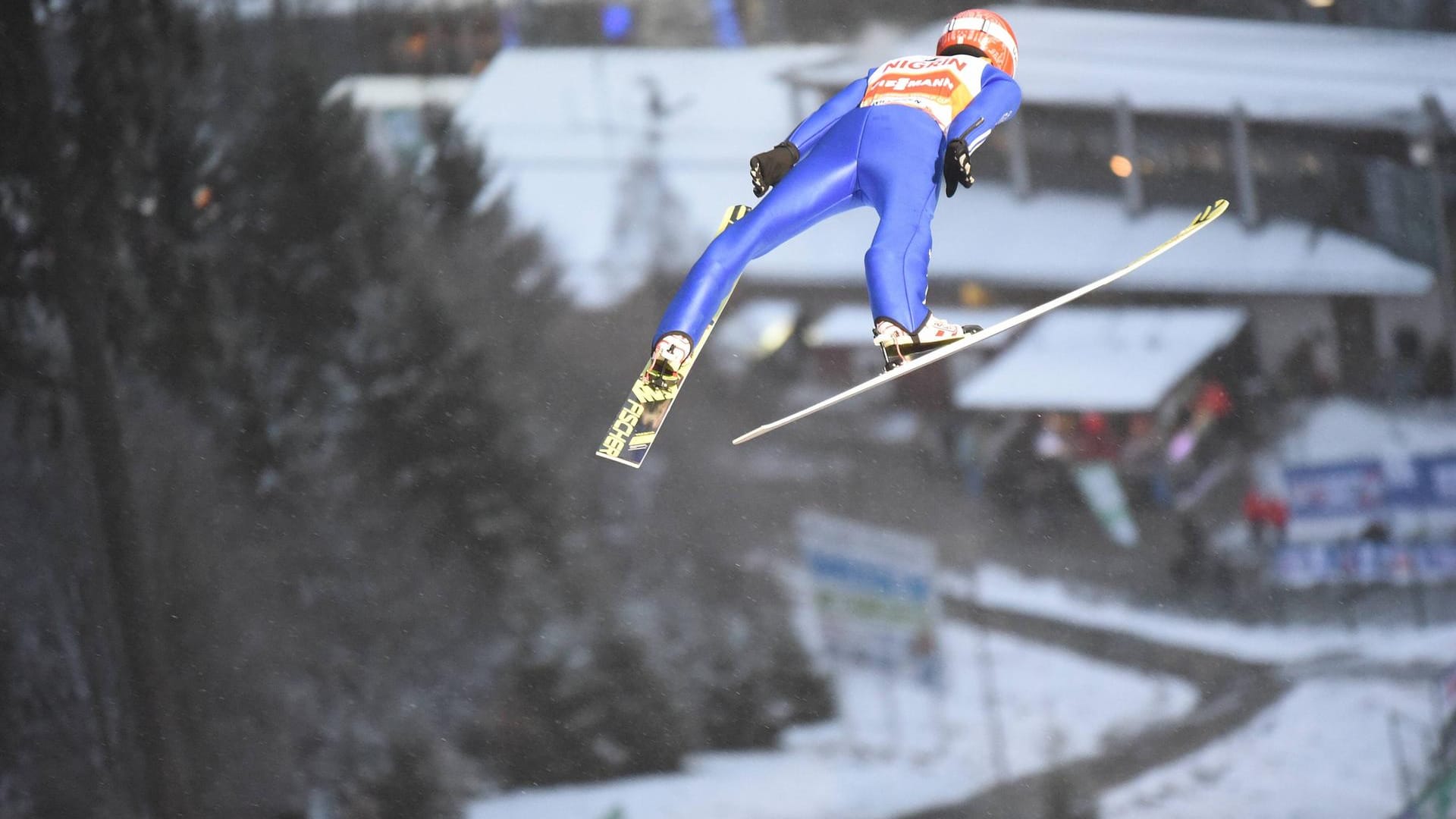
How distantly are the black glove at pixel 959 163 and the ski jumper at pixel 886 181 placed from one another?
5 cm

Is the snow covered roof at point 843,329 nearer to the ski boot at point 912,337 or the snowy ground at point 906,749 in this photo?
the snowy ground at point 906,749

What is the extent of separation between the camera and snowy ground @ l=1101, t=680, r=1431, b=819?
6.60 meters

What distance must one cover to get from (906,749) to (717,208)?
8.76 ft

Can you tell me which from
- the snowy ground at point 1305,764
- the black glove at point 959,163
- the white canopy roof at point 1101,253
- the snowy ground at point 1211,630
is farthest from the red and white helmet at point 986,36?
the snowy ground at point 1305,764

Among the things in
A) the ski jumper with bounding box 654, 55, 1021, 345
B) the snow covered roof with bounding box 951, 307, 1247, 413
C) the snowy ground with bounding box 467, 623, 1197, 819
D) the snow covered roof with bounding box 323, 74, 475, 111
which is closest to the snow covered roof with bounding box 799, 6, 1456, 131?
the snow covered roof with bounding box 951, 307, 1247, 413

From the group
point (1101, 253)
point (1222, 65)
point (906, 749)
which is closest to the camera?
point (1222, 65)

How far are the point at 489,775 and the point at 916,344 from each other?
A: 462 cm

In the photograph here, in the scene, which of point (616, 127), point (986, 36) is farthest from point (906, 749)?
point (986, 36)

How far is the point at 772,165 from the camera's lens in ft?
10.00

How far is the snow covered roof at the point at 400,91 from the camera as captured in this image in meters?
6.76

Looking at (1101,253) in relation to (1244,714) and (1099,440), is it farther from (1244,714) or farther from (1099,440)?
(1244,714)

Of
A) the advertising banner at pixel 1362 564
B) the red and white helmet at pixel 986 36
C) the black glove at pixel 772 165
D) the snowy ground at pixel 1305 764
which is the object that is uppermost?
the red and white helmet at pixel 986 36

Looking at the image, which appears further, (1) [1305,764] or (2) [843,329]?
(2) [843,329]

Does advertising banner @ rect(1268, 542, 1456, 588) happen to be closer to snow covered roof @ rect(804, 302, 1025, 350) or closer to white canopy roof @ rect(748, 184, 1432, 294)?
white canopy roof @ rect(748, 184, 1432, 294)
